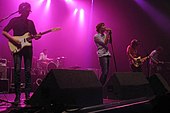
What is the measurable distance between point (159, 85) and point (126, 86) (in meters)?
1.02

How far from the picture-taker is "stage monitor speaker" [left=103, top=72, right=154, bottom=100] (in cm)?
523

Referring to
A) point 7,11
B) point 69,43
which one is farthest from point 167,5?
point 7,11

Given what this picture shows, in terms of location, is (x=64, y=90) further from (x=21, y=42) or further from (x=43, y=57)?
(x=43, y=57)

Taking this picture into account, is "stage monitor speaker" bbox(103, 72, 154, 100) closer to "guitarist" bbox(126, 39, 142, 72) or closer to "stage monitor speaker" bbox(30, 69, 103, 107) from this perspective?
"stage monitor speaker" bbox(30, 69, 103, 107)

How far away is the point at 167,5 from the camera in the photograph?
1273cm

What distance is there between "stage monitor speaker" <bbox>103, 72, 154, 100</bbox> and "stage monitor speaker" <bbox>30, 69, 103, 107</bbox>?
1.15 meters

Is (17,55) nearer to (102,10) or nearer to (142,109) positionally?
(142,109)

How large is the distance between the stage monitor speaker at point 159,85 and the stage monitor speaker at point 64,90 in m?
2.19

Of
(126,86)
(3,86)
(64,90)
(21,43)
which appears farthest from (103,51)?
(3,86)

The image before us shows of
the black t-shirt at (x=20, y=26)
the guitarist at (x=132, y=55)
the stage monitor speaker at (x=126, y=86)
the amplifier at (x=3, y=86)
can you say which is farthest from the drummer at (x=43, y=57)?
the black t-shirt at (x=20, y=26)

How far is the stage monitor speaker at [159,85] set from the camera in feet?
19.1

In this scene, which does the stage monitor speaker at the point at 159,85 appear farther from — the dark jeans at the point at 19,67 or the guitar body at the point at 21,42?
the guitar body at the point at 21,42

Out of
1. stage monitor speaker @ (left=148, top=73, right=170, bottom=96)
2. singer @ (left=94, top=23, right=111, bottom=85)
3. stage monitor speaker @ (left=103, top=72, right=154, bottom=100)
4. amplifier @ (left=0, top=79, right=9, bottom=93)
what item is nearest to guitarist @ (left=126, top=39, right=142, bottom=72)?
singer @ (left=94, top=23, right=111, bottom=85)

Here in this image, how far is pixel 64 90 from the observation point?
3641 millimetres
